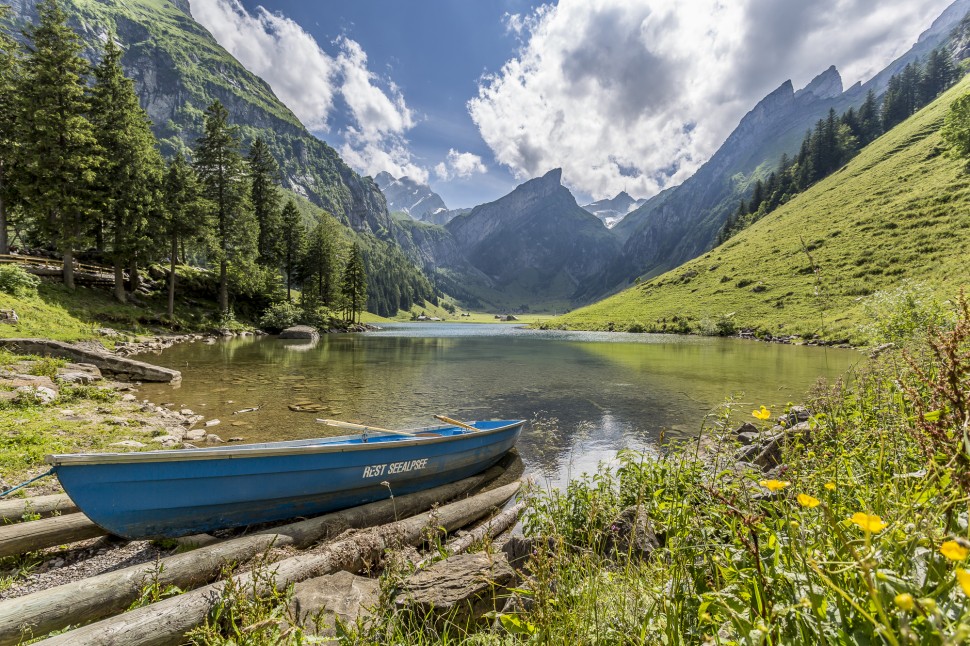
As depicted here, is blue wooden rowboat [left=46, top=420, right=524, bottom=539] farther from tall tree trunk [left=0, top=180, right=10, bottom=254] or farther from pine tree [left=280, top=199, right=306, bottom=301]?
pine tree [left=280, top=199, right=306, bottom=301]

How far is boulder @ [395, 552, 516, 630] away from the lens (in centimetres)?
401

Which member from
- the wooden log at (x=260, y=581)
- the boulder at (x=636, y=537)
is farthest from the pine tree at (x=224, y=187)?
the boulder at (x=636, y=537)

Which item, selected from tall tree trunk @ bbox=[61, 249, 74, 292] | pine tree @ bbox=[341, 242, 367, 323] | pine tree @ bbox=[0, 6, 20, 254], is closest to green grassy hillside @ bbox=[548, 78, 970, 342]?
pine tree @ bbox=[341, 242, 367, 323]

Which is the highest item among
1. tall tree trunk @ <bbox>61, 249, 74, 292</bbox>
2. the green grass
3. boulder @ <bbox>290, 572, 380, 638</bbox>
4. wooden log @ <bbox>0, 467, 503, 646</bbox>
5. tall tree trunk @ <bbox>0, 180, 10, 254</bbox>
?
tall tree trunk @ <bbox>0, 180, 10, 254</bbox>

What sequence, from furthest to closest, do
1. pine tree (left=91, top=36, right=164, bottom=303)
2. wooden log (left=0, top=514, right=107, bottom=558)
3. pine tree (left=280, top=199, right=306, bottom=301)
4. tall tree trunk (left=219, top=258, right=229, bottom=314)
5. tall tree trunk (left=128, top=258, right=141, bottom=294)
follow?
pine tree (left=280, top=199, right=306, bottom=301) → tall tree trunk (left=219, top=258, right=229, bottom=314) → tall tree trunk (left=128, top=258, right=141, bottom=294) → pine tree (left=91, top=36, right=164, bottom=303) → wooden log (left=0, top=514, right=107, bottom=558)

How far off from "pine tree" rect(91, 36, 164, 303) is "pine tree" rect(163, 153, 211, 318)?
6.77ft

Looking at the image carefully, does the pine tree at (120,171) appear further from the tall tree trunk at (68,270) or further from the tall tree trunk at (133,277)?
the tall tree trunk at (68,270)

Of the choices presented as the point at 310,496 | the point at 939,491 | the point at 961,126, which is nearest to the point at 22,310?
the point at 310,496

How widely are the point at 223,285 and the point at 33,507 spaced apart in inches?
1986

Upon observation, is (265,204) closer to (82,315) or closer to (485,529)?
(82,315)

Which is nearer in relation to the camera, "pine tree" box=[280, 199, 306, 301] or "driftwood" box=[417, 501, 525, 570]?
"driftwood" box=[417, 501, 525, 570]

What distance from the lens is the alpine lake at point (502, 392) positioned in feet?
47.5

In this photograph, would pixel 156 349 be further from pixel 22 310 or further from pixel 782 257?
pixel 782 257

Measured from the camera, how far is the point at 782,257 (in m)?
86.4
